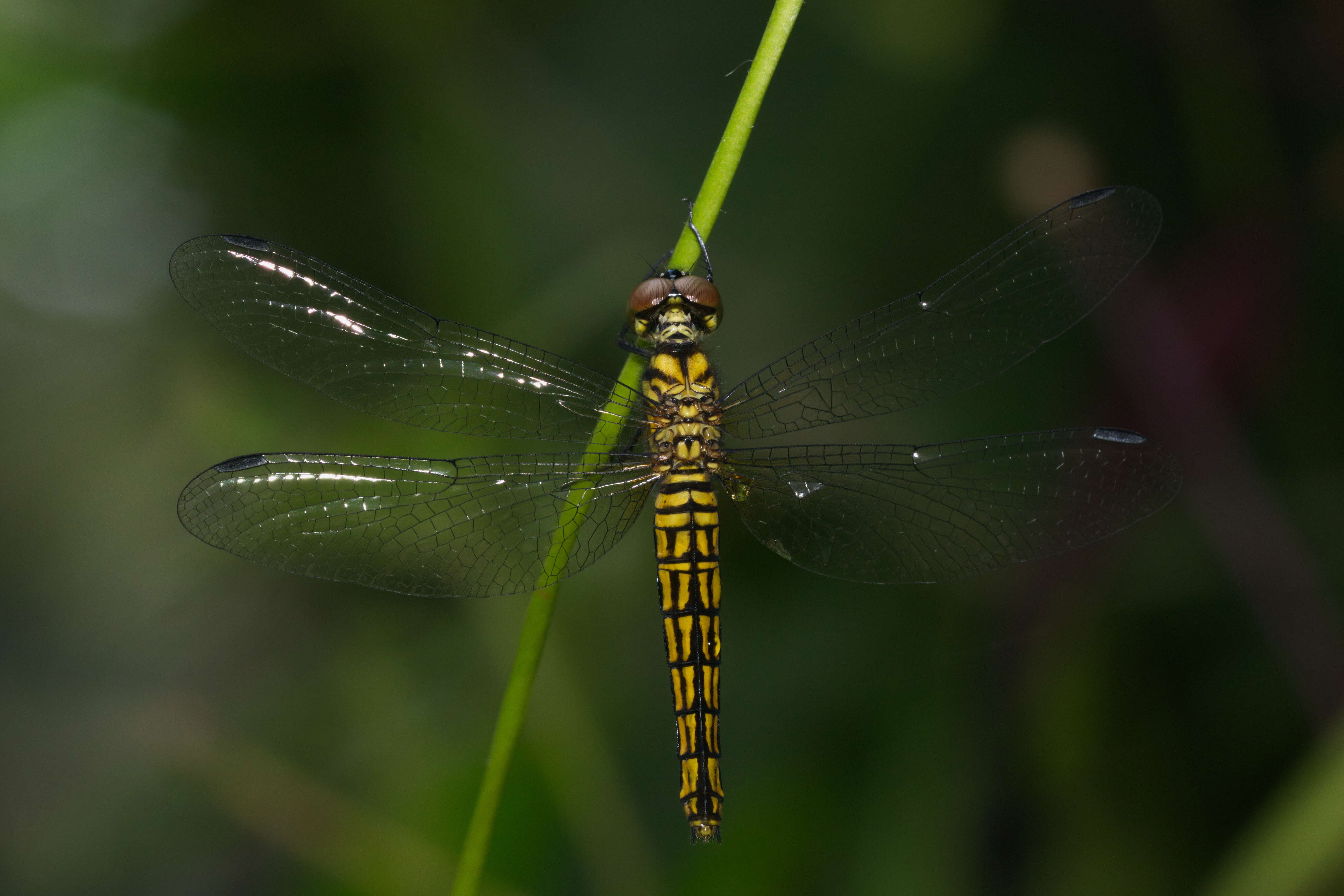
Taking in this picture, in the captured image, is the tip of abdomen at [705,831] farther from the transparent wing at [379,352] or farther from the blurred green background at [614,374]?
the transparent wing at [379,352]

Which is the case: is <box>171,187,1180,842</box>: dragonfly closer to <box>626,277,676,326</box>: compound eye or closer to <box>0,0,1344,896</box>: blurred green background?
<box>626,277,676,326</box>: compound eye

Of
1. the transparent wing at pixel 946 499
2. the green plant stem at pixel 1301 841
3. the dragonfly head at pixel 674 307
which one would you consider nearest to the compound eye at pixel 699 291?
the dragonfly head at pixel 674 307

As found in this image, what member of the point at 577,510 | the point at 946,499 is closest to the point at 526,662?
the point at 577,510

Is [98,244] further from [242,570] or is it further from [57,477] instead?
[242,570]

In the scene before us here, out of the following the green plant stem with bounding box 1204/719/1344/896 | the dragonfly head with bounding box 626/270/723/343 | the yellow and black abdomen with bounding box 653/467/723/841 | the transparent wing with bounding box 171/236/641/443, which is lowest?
the green plant stem with bounding box 1204/719/1344/896

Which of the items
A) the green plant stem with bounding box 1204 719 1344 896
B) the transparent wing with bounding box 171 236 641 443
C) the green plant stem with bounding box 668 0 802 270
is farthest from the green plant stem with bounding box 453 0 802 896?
the green plant stem with bounding box 1204 719 1344 896
